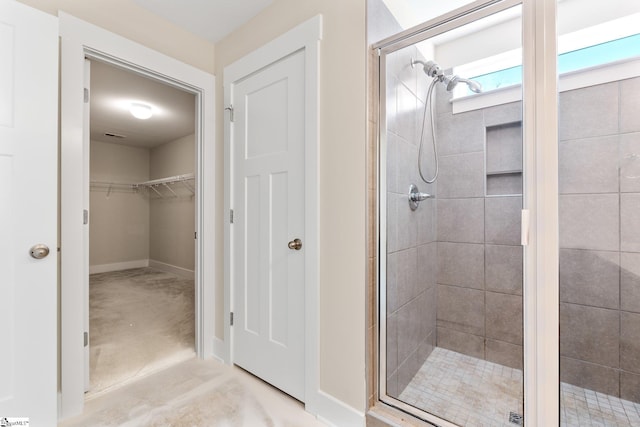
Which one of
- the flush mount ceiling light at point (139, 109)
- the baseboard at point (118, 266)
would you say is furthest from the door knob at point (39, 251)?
the baseboard at point (118, 266)

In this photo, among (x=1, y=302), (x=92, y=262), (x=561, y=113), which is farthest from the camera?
(x=92, y=262)

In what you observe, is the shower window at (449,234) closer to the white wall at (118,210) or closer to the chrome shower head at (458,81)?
the chrome shower head at (458,81)

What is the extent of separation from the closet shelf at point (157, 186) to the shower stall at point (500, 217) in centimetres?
395

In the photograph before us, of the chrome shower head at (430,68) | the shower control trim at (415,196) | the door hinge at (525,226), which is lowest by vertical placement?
the door hinge at (525,226)

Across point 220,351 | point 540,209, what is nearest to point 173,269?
point 220,351

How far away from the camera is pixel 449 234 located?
1.81m

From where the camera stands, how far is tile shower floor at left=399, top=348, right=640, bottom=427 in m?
1.21

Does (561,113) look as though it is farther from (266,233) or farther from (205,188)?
(205,188)

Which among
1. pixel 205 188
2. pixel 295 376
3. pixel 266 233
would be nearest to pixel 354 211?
pixel 266 233

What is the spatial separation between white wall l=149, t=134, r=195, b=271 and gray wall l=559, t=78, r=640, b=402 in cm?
485

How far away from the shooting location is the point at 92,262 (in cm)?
512

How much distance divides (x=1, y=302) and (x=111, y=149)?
5.06m

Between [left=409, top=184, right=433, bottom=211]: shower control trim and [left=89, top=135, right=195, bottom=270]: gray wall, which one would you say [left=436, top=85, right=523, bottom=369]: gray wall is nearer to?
[left=409, top=184, right=433, bottom=211]: shower control trim

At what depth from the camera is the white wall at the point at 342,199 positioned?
4.66 feet
